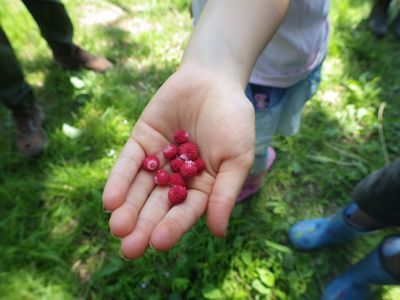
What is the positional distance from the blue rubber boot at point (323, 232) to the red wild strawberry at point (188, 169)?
113cm

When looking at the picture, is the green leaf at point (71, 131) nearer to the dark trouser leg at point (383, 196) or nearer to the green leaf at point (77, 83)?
the green leaf at point (77, 83)

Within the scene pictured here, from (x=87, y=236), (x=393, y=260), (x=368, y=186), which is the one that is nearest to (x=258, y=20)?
(x=368, y=186)

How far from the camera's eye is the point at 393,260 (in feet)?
5.74

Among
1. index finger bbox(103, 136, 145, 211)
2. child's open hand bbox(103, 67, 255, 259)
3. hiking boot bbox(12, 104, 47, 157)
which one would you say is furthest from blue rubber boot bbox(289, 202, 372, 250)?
hiking boot bbox(12, 104, 47, 157)

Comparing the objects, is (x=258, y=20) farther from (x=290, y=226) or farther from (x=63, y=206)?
(x=63, y=206)

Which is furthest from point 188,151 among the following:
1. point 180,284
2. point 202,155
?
point 180,284

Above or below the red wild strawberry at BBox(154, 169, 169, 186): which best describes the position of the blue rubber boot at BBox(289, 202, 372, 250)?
below

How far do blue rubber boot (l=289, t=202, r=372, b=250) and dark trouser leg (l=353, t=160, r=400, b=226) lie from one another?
25 cm

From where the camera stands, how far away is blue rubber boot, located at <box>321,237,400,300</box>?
181 centimetres

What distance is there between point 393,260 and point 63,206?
2018 mm

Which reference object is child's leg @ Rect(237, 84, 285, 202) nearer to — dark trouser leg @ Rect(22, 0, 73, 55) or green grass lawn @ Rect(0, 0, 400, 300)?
green grass lawn @ Rect(0, 0, 400, 300)

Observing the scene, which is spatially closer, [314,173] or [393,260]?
[393,260]

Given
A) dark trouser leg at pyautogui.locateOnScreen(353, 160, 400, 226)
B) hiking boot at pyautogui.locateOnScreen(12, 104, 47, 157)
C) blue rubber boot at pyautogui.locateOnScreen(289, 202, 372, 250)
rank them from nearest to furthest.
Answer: dark trouser leg at pyautogui.locateOnScreen(353, 160, 400, 226), blue rubber boot at pyautogui.locateOnScreen(289, 202, 372, 250), hiking boot at pyautogui.locateOnScreen(12, 104, 47, 157)

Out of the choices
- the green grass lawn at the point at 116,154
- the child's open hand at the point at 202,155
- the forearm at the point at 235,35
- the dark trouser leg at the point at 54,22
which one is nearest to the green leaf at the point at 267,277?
the green grass lawn at the point at 116,154
